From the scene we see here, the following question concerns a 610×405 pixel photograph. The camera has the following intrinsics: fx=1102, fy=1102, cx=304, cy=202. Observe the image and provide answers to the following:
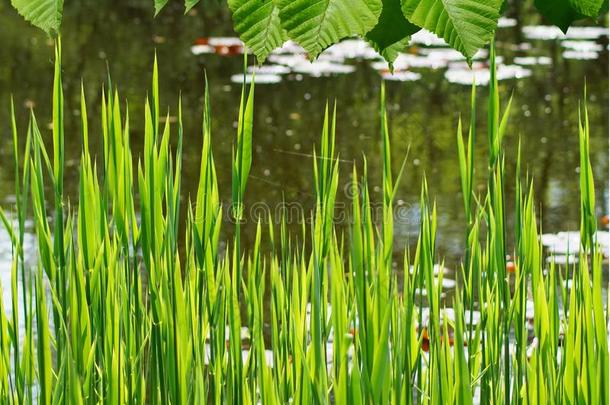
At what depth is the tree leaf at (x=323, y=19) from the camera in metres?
1.01

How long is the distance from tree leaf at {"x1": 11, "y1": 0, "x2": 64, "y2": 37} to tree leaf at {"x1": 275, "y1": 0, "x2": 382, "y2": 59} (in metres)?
0.23

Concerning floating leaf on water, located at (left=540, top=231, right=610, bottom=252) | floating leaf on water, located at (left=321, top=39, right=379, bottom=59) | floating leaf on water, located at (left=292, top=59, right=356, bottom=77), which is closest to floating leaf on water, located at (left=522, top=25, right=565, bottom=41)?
floating leaf on water, located at (left=321, top=39, right=379, bottom=59)

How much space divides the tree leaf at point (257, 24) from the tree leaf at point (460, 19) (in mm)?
136

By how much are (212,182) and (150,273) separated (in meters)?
0.15

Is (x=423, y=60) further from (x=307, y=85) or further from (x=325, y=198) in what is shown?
(x=325, y=198)

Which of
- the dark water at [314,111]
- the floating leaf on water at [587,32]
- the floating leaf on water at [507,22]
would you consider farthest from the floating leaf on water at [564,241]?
the floating leaf on water at [507,22]

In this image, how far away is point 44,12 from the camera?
111 cm

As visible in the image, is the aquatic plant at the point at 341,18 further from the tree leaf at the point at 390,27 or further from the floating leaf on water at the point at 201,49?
the floating leaf on water at the point at 201,49

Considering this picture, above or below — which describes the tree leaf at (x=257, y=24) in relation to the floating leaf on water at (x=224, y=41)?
below

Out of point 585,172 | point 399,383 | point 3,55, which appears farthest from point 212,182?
point 3,55

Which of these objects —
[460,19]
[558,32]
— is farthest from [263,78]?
[460,19]

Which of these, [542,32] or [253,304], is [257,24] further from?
[542,32]

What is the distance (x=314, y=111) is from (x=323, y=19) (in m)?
3.98

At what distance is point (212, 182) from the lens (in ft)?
4.86
